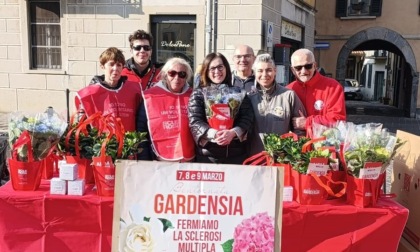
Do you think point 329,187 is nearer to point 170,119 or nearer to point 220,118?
point 220,118

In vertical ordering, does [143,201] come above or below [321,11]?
below

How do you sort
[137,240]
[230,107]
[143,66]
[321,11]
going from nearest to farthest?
[137,240]
[230,107]
[143,66]
[321,11]

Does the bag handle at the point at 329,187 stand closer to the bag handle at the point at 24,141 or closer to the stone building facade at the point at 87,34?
the bag handle at the point at 24,141

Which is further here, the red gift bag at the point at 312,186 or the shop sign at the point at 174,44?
the shop sign at the point at 174,44

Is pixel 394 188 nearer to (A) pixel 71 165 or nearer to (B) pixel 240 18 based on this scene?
(A) pixel 71 165

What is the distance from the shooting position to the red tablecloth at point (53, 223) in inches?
99.3

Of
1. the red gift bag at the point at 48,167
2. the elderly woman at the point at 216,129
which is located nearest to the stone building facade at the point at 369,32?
the elderly woman at the point at 216,129

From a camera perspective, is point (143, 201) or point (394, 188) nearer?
point (143, 201)

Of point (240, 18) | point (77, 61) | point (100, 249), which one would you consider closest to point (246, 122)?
point (100, 249)

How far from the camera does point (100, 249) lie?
2529mm

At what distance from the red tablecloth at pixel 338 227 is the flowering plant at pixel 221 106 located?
2.40 feet

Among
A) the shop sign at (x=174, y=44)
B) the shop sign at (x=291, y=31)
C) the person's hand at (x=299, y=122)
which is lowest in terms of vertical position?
the person's hand at (x=299, y=122)

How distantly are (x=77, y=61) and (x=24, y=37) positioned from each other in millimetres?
1563

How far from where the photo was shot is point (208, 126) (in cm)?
297
